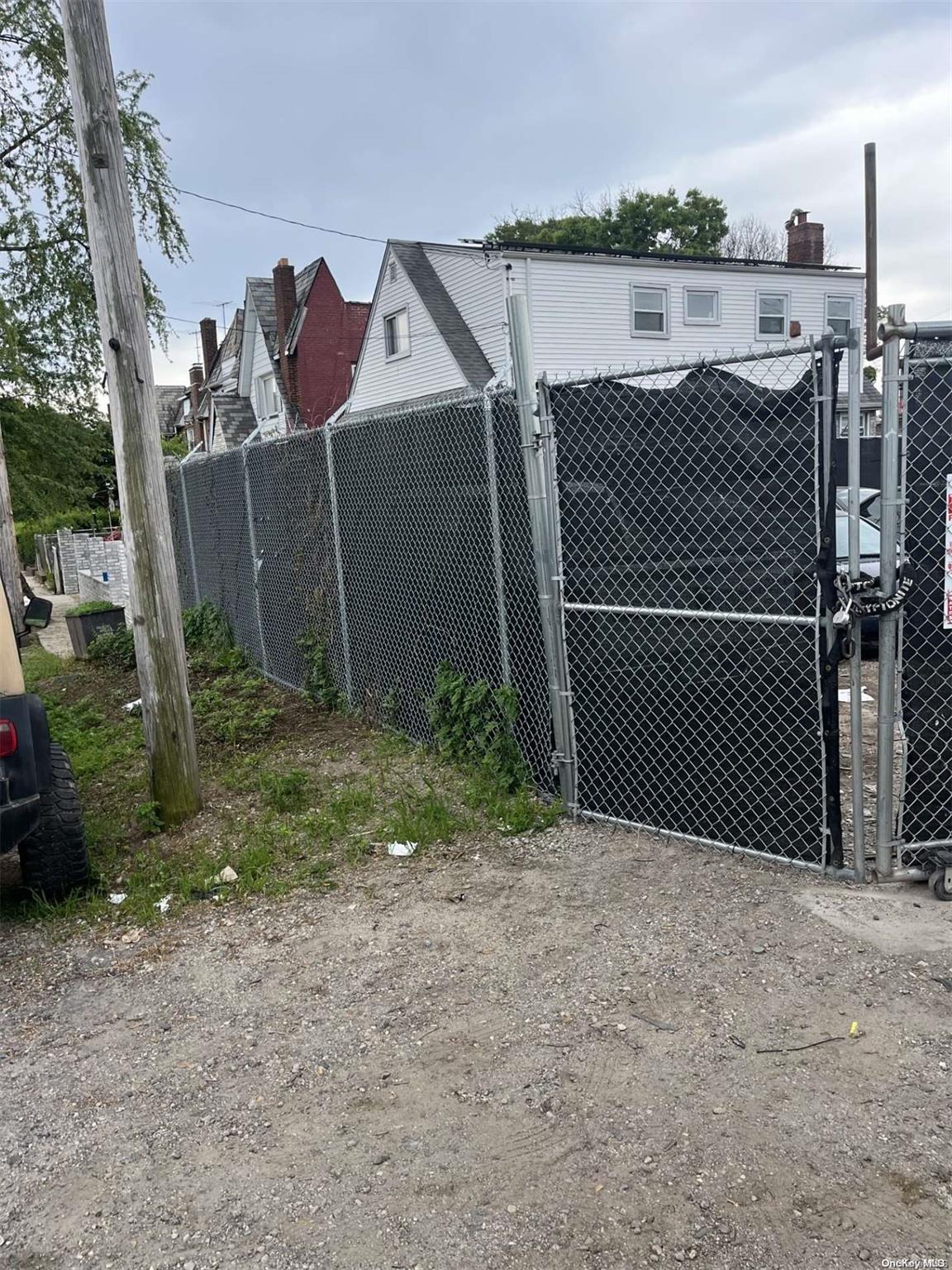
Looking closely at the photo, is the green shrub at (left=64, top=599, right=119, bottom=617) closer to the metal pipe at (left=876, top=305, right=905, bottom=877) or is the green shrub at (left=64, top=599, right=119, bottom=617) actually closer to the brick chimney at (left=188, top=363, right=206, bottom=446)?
the metal pipe at (left=876, top=305, right=905, bottom=877)

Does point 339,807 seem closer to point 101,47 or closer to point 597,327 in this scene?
point 101,47

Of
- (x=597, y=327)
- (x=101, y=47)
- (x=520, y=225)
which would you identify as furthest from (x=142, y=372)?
(x=520, y=225)

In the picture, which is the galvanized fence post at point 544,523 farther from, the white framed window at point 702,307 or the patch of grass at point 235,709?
the white framed window at point 702,307

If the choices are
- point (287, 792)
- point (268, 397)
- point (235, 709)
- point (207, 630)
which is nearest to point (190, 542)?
point (207, 630)

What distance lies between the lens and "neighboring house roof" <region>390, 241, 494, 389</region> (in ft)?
65.7

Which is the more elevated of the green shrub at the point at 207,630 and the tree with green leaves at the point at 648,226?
the tree with green leaves at the point at 648,226

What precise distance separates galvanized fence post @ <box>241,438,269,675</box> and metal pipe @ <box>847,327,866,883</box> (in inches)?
244

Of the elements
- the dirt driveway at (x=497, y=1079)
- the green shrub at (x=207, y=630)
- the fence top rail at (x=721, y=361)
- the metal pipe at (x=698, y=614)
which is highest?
the fence top rail at (x=721, y=361)

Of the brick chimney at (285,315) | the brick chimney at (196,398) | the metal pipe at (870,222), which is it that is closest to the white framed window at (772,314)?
the metal pipe at (870,222)

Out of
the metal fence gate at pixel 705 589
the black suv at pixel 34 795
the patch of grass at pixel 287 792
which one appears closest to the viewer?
the metal fence gate at pixel 705 589

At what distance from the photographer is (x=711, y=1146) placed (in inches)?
97.7

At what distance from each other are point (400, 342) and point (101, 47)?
1794 centimetres

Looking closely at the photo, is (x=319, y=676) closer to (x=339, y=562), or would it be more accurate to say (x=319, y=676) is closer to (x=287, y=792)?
(x=339, y=562)

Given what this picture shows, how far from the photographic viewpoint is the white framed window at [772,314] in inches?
866
